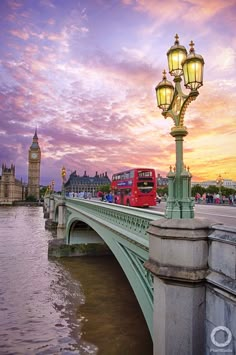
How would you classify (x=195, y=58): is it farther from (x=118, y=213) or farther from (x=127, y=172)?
(x=127, y=172)

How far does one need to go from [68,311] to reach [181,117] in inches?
512

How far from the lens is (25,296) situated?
1758 centimetres

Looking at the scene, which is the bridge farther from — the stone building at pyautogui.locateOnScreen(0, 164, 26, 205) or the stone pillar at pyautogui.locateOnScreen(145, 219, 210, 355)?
the stone building at pyautogui.locateOnScreen(0, 164, 26, 205)

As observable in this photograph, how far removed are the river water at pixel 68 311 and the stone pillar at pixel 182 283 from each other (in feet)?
24.4

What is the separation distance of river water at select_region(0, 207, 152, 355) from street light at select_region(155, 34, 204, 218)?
8208mm

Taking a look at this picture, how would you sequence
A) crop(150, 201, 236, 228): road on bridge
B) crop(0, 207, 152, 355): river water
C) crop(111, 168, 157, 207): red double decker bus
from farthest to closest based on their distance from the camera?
crop(111, 168, 157, 207): red double decker bus → crop(0, 207, 152, 355): river water → crop(150, 201, 236, 228): road on bridge

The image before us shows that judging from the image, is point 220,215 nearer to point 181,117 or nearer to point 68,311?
point 181,117

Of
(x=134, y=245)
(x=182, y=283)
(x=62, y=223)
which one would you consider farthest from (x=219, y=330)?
(x=62, y=223)

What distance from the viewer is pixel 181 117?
5.86 metres

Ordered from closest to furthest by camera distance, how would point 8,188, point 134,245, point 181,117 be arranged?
point 181,117
point 134,245
point 8,188

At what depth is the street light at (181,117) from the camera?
5465mm

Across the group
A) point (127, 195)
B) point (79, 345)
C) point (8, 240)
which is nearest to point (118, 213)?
point (79, 345)

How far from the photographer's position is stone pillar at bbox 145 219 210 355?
475cm

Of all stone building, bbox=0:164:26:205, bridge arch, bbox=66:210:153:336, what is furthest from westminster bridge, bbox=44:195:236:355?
stone building, bbox=0:164:26:205
